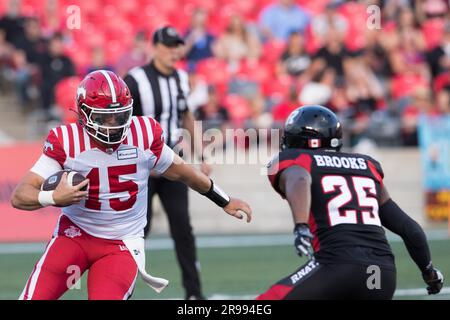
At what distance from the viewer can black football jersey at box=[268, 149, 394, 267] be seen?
4582 mm

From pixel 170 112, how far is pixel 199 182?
2264 mm

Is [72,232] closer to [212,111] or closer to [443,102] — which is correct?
[212,111]

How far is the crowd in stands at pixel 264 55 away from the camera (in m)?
13.1

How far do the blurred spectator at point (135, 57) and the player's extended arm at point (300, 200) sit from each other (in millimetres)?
8951

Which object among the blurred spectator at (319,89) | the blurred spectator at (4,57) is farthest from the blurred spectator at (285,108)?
the blurred spectator at (4,57)

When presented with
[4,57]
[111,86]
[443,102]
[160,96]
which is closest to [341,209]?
[111,86]

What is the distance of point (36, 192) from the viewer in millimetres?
4816

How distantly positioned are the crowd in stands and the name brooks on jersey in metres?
7.43

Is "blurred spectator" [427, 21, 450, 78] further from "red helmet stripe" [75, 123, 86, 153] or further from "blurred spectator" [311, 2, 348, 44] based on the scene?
"red helmet stripe" [75, 123, 86, 153]

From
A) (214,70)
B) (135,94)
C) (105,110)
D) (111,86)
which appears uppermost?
(111,86)

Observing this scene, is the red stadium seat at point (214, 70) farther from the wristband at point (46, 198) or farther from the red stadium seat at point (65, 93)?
the wristband at point (46, 198)

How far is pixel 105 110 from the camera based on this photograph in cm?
500

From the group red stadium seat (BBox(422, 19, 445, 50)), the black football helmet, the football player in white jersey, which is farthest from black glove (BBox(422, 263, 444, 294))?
red stadium seat (BBox(422, 19, 445, 50))

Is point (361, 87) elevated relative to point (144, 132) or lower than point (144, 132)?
lower
